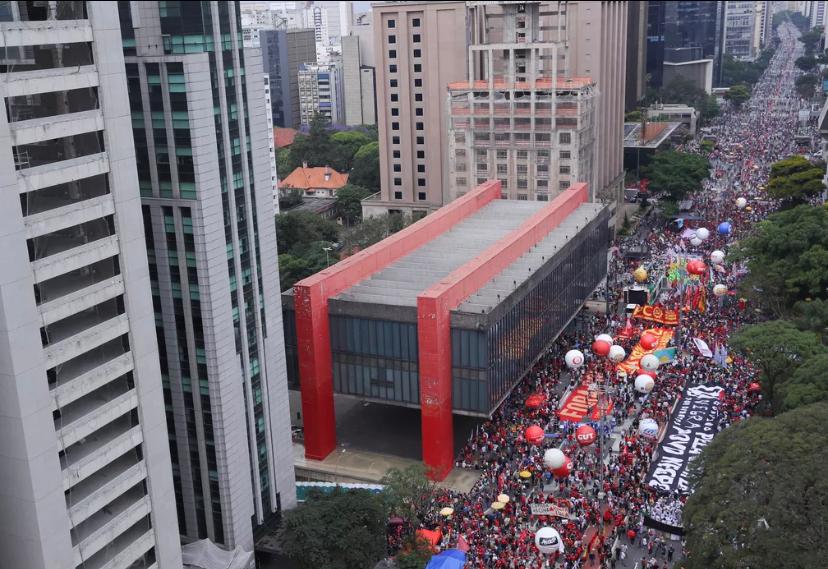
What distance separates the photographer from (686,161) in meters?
103

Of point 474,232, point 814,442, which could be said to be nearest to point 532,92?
point 474,232

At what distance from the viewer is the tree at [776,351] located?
160ft

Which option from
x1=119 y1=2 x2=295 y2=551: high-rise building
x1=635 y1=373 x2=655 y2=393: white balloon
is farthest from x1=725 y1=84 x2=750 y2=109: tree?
x1=119 y1=2 x2=295 y2=551: high-rise building

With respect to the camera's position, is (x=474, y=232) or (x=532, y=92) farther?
(x=532, y=92)

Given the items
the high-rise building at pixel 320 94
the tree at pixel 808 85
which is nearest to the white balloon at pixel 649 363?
the high-rise building at pixel 320 94

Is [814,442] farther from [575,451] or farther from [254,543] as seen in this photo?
[254,543]

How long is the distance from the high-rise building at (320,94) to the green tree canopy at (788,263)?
92650 millimetres

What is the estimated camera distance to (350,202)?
106938 mm

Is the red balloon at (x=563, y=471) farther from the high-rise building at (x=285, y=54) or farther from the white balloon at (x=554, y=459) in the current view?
the high-rise building at (x=285, y=54)

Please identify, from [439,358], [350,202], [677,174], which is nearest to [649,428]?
[439,358]

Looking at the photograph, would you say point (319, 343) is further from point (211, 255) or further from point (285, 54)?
point (285, 54)

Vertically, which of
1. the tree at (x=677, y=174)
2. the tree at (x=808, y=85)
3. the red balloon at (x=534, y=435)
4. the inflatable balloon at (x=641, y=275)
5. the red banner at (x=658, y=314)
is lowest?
the red banner at (x=658, y=314)

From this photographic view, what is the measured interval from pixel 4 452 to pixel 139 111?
48.9 ft

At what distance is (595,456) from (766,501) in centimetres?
1577
